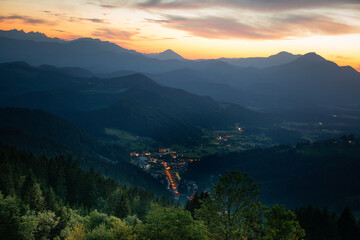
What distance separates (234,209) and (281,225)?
26.4 ft

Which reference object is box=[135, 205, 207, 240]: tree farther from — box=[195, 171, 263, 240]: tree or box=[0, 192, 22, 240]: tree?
box=[0, 192, 22, 240]: tree

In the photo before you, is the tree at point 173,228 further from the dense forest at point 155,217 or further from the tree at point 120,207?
the tree at point 120,207

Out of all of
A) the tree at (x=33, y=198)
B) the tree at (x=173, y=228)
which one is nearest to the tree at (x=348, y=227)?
the tree at (x=173, y=228)

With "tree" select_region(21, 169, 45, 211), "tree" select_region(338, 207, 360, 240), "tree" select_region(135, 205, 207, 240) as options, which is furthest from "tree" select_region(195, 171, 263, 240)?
"tree" select_region(338, 207, 360, 240)

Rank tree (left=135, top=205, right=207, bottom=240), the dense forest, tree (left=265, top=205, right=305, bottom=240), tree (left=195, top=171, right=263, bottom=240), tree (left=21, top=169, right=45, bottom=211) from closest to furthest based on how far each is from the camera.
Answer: tree (left=265, top=205, right=305, bottom=240), tree (left=135, top=205, right=207, bottom=240), the dense forest, tree (left=195, top=171, right=263, bottom=240), tree (left=21, top=169, right=45, bottom=211)

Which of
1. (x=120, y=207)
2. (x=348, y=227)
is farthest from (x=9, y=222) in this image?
(x=348, y=227)

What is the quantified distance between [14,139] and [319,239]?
678ft

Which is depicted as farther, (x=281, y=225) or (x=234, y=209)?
(x=234, y=209)

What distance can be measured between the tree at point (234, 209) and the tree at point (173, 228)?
2076mm

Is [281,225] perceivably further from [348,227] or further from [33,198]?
[348,227]

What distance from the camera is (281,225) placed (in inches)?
1023

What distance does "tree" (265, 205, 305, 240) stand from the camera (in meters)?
25.5

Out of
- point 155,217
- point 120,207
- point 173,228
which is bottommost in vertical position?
point 120,207

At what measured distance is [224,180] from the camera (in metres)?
33.3
